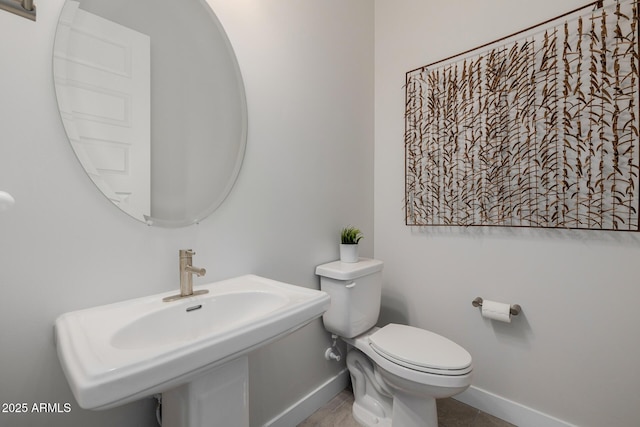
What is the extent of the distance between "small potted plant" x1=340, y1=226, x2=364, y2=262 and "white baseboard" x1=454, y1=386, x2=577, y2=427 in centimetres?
99

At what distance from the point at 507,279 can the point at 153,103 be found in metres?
1.77

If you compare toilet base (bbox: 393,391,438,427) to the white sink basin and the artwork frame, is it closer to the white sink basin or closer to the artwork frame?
the white sink basin

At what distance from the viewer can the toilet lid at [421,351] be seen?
1.14 metres

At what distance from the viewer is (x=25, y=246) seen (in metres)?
0.74

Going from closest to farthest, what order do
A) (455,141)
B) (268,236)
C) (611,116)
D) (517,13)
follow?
(611,116), (268,236), (517,13), (455,141)

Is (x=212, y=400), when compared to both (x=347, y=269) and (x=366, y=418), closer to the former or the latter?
(x=347, y=269)

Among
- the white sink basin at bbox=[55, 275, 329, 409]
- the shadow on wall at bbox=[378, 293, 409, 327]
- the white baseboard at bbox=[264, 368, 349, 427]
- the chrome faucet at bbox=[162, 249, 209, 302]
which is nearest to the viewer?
the white sink basin at bbox=[55, 275, 329, 409]

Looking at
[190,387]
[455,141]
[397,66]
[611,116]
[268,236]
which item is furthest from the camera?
[397,66]

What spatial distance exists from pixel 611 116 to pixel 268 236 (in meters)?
1.57

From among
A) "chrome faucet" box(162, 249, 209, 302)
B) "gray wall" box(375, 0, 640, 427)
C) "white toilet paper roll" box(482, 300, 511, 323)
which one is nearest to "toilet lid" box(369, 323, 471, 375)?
"white toilet paper roll" box(482, 300, 511, 323)

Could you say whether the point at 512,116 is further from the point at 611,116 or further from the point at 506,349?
the point at 506,349

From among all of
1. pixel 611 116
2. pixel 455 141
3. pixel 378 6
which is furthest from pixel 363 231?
pixel 378 6

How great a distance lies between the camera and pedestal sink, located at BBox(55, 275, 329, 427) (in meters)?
0.51

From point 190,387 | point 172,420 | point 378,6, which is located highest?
point 378,6
